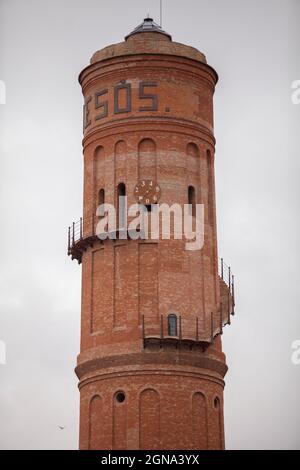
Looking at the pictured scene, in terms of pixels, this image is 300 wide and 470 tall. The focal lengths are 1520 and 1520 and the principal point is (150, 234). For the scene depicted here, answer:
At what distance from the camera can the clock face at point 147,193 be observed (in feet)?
250

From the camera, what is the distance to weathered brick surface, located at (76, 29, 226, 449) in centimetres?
7344

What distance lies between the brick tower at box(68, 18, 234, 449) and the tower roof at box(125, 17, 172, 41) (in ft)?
0.49

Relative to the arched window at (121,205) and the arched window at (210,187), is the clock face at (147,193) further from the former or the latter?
the arched window at (210,187)

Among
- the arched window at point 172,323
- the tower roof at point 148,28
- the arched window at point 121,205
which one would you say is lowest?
the arched window at point 172,323

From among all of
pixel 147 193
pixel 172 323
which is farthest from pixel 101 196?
pixel 172 323

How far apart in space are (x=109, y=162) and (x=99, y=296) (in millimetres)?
6983

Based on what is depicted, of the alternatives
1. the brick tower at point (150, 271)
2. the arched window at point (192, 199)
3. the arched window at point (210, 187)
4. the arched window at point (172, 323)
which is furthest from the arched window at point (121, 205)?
the arched window at point (172, 323)

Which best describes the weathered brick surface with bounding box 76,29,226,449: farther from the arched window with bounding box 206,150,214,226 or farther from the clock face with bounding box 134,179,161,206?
the clock face with bounding box 134,179,161,206

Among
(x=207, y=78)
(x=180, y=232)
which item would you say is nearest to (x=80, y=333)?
(x=180, y=232)

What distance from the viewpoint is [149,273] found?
247 feet

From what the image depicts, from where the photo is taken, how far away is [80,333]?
7706 cm

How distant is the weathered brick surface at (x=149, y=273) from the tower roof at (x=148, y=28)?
0.58 m

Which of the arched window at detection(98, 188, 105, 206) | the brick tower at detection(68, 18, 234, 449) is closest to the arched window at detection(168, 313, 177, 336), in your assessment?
the brick tower at detection(68, 18, 234, 449)
